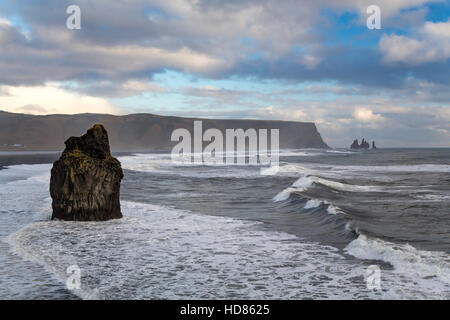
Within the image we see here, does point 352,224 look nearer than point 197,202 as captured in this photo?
Yes

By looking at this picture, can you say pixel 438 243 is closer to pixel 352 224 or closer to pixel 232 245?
pixel 352 224

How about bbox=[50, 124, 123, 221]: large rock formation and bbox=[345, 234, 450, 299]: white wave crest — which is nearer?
bbox=[345, 234, 450, 299]: white wave crest

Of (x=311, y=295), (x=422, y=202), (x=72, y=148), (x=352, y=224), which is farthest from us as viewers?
(x=422, y=202)

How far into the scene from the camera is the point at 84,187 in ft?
39.2

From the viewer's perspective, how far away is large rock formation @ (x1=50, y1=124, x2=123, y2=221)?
11953mm

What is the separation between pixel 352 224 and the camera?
11.7 m

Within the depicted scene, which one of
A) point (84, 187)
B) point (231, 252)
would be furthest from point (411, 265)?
point (84, 187)

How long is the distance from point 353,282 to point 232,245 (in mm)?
3476

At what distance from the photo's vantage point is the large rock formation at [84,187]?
11953 mm

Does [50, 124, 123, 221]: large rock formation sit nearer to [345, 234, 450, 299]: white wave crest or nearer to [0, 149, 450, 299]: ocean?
[0, 149, 450, 299]: ocean

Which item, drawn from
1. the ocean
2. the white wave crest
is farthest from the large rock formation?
the white wave crest

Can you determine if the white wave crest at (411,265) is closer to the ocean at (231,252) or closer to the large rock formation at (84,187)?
the ocean at (231,252)
